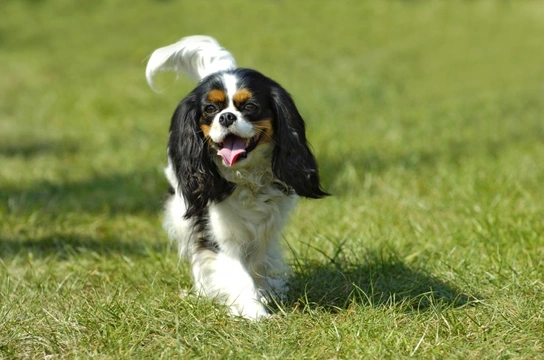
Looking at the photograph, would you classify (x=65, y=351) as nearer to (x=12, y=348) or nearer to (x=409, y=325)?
(x=12, y=348)

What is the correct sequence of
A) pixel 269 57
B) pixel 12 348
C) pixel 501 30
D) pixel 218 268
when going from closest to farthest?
1. pixel 12 348
2. pixel 218 268
3. pixel 269 57
4. pixel 501 30

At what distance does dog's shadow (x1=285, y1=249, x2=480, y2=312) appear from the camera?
3676mm

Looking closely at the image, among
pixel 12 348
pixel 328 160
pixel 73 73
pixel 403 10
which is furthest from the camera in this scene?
pixel 403 10

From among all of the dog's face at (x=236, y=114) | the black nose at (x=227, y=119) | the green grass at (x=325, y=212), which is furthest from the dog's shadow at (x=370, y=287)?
the black nose at (x=227, y=119)

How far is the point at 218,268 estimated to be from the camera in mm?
3842

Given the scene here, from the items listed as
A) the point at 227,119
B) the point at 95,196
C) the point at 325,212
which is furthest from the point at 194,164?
the point at 95,196

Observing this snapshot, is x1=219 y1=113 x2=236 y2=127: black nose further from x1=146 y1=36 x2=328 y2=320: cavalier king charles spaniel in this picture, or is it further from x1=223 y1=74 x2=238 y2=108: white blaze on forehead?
x1=223 y1=74 x2=238 y2=108: white blaze on forehead

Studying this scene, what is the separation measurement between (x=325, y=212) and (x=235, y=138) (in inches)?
81.4

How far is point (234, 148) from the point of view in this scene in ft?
11.7

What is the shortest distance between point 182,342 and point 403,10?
16050mm

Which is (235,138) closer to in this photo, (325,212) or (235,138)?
(235,138)

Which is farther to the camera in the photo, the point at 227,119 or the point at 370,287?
the point at 370,287

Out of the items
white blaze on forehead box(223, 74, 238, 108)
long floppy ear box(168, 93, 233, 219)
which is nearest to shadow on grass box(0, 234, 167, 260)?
long floppy ear box(168, 93, 233, 219)

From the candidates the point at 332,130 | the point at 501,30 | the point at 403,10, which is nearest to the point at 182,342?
the point at 332,130
